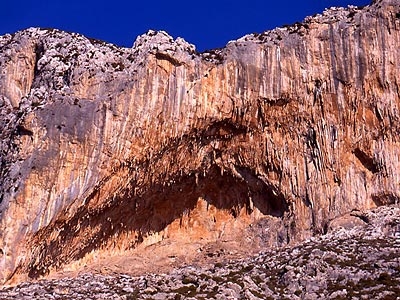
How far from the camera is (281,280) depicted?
2967cm

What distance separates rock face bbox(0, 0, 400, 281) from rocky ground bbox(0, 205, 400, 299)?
4876 mm

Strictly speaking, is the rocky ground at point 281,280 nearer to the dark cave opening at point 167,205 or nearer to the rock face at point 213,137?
the dark cave opening at point 167,205

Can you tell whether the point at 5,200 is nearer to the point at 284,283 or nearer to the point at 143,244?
the point at 143,244

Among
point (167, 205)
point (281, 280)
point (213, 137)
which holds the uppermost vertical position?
point (213, 137)

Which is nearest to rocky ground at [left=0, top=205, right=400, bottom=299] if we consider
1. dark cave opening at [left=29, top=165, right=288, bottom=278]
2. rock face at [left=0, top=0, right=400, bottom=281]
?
dark cave opening at [left=29, top=165, right=288, bottom=278]

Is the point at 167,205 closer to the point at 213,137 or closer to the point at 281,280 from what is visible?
the point at 213,137

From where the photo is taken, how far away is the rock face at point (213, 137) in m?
37.4

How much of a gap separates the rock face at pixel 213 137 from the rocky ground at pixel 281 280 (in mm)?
4876

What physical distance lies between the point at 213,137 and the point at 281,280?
1152 centimetres

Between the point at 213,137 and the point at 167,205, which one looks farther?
the point at 167,205

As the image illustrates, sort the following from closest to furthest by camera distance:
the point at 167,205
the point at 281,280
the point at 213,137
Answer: the point at 281,280
the point at 213,137
the point at 167,205

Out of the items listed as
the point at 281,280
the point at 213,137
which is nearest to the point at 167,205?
the point at 213,137

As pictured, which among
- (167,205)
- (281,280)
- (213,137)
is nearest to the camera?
(281,280)

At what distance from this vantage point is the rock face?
3738 centimetres
